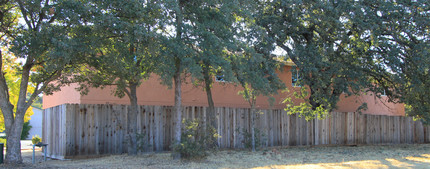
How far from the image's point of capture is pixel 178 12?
10.7m

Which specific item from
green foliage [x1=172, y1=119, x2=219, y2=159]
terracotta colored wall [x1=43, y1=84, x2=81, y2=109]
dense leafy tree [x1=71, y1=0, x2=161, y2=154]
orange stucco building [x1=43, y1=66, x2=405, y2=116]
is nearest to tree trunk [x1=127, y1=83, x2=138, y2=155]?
dense leafy tree [x1=71, y1=0, x2=161, y2=154]

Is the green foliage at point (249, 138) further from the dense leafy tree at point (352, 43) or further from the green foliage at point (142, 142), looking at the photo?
the green foliage at point (142, 142)

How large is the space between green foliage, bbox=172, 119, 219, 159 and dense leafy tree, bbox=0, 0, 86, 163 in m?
3.63

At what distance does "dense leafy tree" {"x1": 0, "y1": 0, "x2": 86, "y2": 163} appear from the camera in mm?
9438

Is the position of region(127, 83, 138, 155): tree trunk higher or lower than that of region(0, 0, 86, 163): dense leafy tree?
lower

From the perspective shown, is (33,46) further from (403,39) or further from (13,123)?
(403,39)

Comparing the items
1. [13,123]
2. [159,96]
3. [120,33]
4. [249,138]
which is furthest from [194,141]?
[159,96]

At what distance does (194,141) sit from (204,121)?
412cm

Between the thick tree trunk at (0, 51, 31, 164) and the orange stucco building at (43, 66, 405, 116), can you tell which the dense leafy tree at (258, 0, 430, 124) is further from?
the thick tree trunk at (0, 51, 31, 164)

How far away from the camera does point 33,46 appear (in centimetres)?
954

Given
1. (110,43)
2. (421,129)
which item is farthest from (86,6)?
(421,129)

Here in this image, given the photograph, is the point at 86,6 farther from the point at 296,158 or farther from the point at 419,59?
the point at 419,59

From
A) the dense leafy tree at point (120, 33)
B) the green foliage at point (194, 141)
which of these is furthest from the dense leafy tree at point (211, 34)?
the green foliage at point (194, 141)

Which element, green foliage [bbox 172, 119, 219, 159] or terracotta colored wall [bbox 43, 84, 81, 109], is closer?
green foliage [bbox 172, 119, 219, 159]
